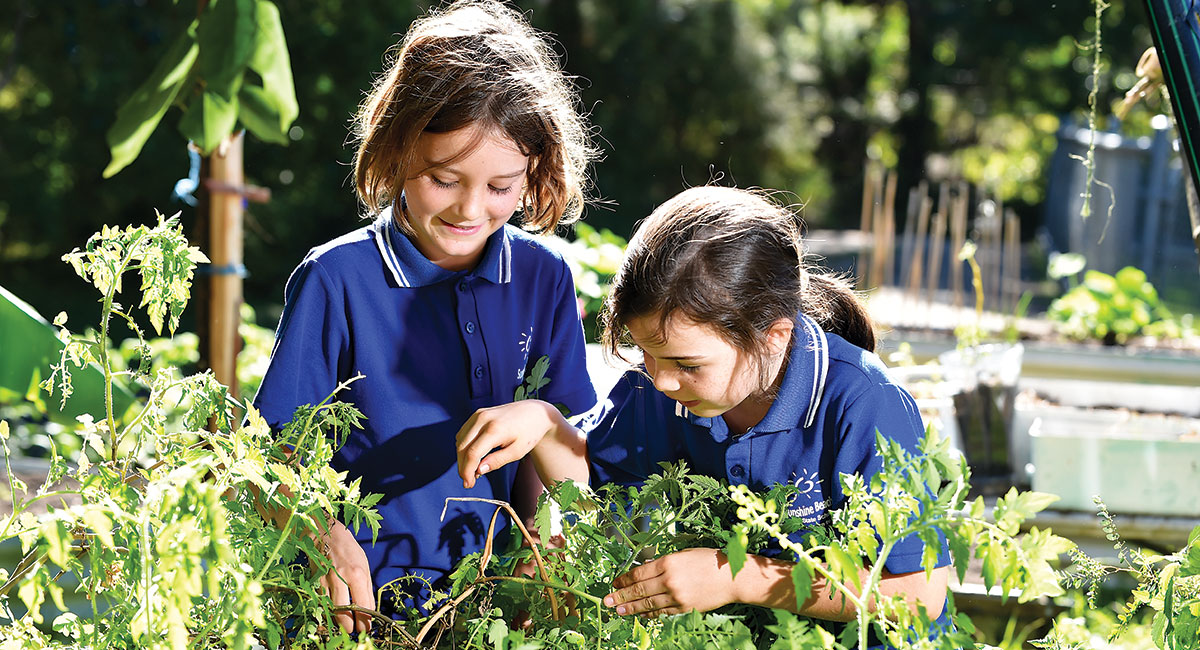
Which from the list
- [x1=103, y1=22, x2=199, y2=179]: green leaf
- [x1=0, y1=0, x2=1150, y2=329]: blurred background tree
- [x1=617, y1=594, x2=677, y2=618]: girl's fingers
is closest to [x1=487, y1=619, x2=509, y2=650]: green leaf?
[x1=617, y1=594, x2=677, y2=618]: girl's fingers

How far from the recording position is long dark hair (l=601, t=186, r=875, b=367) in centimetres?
101

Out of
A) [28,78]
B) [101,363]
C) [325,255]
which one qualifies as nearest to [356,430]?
[325,255]

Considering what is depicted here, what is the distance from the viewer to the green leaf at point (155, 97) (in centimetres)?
160

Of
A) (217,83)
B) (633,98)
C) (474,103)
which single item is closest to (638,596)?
(474,103)

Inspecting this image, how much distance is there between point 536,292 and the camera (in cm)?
126

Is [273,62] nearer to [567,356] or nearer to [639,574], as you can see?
[567,356]

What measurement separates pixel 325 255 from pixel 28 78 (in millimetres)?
8578

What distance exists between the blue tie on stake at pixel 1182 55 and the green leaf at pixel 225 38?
3.73ft

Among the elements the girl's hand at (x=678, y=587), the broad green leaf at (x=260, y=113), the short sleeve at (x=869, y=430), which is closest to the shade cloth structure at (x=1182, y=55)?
the short sleeve at (x=869, y=430)

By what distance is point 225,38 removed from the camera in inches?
58.9

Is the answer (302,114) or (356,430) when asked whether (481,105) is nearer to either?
(356,430)

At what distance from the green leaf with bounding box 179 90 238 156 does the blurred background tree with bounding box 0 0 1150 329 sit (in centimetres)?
337

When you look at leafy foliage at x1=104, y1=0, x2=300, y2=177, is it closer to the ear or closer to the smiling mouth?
the smiling mouth

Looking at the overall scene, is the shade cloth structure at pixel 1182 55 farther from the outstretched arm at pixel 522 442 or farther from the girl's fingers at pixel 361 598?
the girl's fingers at pixel 361 598
